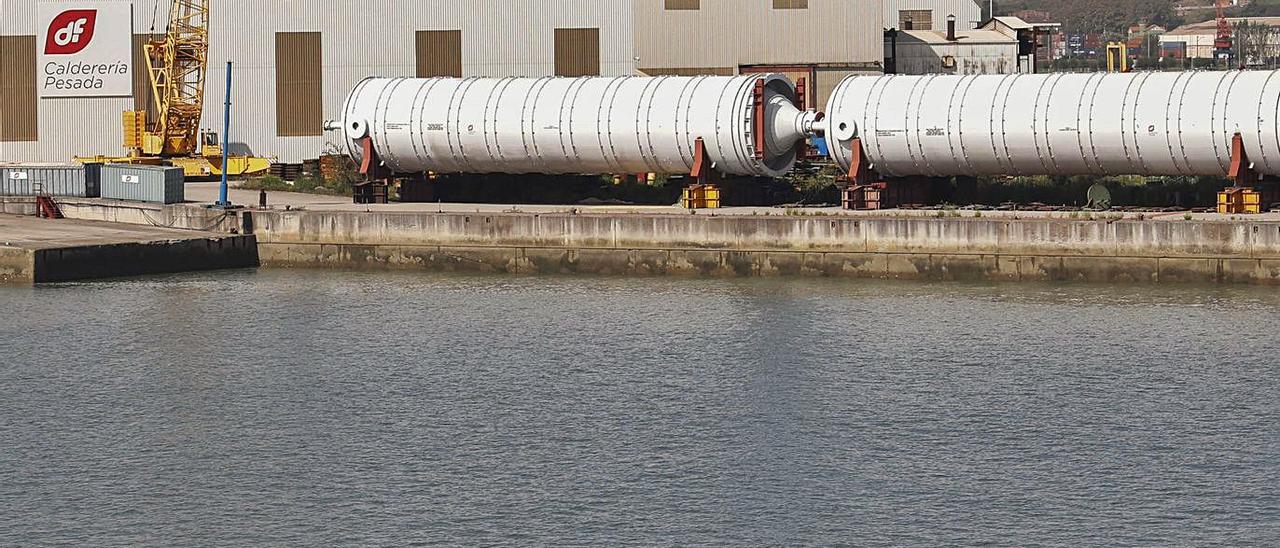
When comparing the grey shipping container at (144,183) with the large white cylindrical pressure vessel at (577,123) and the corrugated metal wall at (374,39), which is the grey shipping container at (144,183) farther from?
the corrugated metal wall at (374,39)

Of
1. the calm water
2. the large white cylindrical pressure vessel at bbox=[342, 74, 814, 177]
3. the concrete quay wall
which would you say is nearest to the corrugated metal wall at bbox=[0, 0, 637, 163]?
the large white cylindrical pressure vessel at bbox=[342, 74, 814, 177]

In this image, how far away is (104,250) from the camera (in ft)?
186

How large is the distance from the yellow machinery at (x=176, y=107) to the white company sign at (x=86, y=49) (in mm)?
1559

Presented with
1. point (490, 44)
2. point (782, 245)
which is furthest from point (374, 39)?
point (782, 245)

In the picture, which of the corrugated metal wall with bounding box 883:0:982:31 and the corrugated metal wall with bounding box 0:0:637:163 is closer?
the corrugated metal wall with bounding box 0:0:637:163

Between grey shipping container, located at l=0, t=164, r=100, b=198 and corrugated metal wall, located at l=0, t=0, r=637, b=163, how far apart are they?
42.7ft

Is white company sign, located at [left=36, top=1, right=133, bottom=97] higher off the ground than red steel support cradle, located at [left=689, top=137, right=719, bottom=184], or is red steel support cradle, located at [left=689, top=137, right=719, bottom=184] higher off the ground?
white company sign, located at [left=36, top=1, right=133, bottom=97]

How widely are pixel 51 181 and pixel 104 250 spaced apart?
1175 centimetres

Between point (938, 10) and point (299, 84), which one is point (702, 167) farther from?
point (938, 10)

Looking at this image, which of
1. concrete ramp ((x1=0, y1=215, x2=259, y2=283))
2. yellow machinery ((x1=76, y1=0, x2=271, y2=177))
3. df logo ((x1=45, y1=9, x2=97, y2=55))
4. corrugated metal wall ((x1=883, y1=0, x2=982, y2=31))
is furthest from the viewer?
corrugated metal wall ((x1=883, y1=0, x2=982, y2=31))

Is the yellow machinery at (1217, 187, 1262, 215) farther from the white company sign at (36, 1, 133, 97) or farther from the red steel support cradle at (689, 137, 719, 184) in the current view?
the white company sign at (36, 1, 133, 97)

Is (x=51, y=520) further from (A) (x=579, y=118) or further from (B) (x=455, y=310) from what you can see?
(A) (x=579, y=118)

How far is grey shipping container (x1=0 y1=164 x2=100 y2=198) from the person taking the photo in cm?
6694

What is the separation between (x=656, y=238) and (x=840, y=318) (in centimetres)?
979
